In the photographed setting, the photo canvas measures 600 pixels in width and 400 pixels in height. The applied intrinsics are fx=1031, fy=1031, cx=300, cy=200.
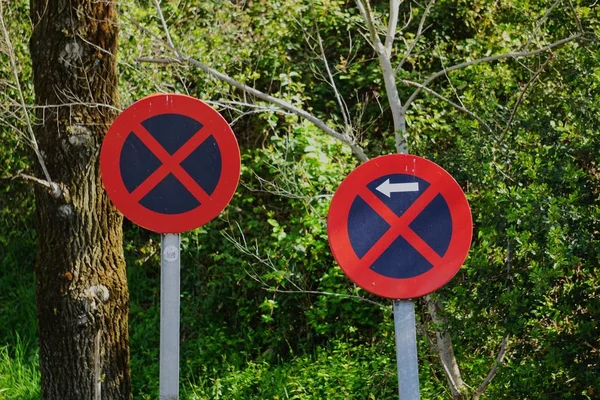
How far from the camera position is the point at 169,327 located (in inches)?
182

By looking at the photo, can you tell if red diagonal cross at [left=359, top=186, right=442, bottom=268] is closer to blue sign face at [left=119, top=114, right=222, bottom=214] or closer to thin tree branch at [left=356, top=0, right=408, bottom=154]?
blue sign face at [left=119, top=114, right=222, bottom=214]

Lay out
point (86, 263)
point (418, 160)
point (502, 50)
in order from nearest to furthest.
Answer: point (418, 160)
point (86, 263)
point (502, 50)

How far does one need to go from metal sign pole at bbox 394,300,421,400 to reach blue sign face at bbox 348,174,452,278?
16 centimetres

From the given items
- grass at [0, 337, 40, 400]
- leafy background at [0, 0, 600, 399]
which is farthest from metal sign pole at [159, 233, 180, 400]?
grass at [0, 337, 40, 400]

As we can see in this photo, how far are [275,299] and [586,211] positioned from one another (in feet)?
12.1

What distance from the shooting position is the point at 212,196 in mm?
4707

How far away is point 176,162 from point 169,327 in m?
0.76

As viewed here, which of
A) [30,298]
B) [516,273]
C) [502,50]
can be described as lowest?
[516,273]

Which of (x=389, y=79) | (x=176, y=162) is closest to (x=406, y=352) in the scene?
(x=176, y=162)

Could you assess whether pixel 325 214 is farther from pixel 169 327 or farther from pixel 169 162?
pixel 169 327

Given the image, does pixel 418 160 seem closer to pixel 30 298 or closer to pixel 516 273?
pixel 516 273

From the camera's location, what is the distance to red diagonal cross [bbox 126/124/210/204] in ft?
15.5

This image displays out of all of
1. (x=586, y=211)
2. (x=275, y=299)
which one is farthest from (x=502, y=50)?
(x=586, y=211)

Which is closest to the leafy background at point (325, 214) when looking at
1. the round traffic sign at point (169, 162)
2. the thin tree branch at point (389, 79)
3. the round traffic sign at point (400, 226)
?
the thin tree branch at point (389, 79)
